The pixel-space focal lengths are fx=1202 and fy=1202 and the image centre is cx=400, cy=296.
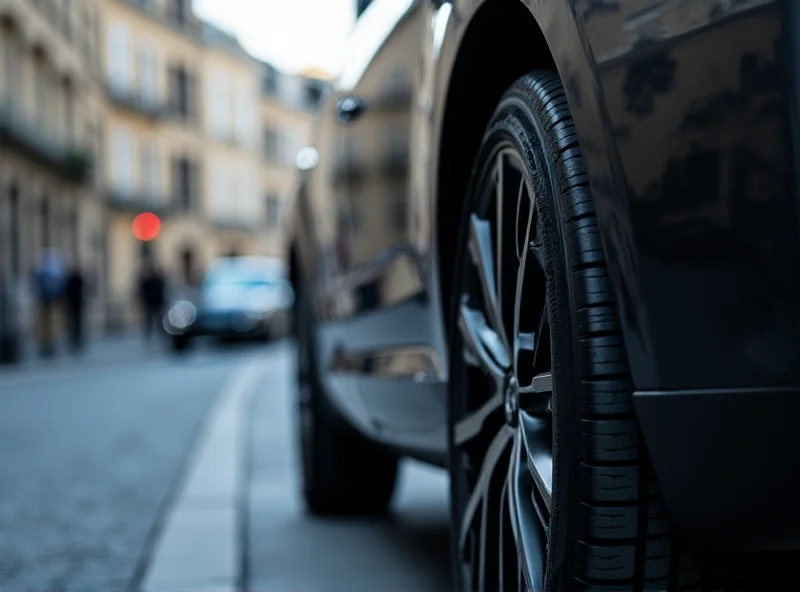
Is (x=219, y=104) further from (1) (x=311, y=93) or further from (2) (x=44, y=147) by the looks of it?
(2) (x=44, y=147)

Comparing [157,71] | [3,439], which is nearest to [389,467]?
[3,439]

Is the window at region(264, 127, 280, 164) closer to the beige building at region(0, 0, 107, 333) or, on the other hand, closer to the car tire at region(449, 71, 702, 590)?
the beige building at region(0, 0, 107, 333)

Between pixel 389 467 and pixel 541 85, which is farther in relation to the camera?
pixel 389 467

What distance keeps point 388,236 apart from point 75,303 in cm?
1912

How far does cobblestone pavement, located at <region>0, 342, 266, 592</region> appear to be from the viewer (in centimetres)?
345

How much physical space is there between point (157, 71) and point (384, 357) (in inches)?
1752

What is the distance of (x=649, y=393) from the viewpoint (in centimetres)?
126

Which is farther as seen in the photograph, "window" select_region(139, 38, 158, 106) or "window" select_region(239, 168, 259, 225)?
"window" select_region(239, 168, 259, 225)

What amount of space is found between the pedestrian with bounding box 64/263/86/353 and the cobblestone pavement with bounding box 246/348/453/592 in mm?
15740

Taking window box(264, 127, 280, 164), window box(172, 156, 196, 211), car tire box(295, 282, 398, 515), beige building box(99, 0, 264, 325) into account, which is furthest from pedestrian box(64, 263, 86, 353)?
window box(264, 127, 280, 164)

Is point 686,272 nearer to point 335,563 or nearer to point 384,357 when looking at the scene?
point 384,357

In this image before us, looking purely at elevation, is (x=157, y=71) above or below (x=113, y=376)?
above

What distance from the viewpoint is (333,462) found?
3869mm

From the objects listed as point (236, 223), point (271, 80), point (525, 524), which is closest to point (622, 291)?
point (525, 524)
